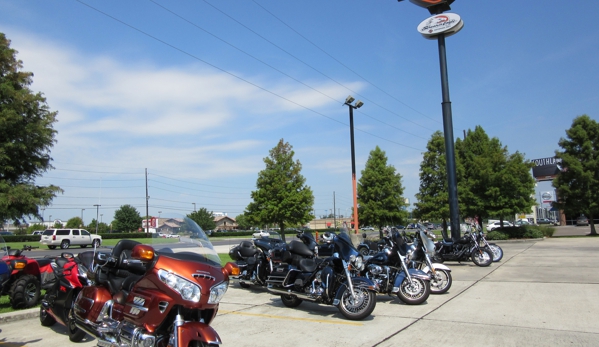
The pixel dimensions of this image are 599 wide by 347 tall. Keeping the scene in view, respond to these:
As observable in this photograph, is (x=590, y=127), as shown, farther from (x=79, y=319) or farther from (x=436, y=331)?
(x=79, y=319)

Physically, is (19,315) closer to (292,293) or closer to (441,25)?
(292,293)

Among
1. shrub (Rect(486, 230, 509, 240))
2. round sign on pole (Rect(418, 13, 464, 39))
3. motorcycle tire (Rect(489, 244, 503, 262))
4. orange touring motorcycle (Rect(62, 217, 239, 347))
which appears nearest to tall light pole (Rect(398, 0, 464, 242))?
round sign on pole (Rect(418, 13, 464, 39))

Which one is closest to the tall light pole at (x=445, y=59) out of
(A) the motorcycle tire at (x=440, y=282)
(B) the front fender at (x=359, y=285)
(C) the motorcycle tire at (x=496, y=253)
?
(C) the motorcycle tire at (x=496, y=253)

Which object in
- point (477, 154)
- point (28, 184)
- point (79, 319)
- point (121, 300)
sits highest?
point (477, 154)

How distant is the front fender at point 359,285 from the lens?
666 centimetres

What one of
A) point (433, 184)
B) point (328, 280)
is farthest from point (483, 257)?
point (433, 184)

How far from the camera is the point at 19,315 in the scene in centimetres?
706

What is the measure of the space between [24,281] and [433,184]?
27786mm

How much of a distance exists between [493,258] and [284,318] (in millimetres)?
9845

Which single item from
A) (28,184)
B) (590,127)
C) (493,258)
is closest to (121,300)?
(493,258)

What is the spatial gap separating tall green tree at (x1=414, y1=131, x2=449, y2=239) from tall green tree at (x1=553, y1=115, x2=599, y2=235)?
29.9 feet

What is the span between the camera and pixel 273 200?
30906mm

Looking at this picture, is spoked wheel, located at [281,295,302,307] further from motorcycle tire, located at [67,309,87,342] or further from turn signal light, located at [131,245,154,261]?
turn signal light, located at [131,245,154,261]

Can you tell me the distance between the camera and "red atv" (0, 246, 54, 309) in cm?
733
